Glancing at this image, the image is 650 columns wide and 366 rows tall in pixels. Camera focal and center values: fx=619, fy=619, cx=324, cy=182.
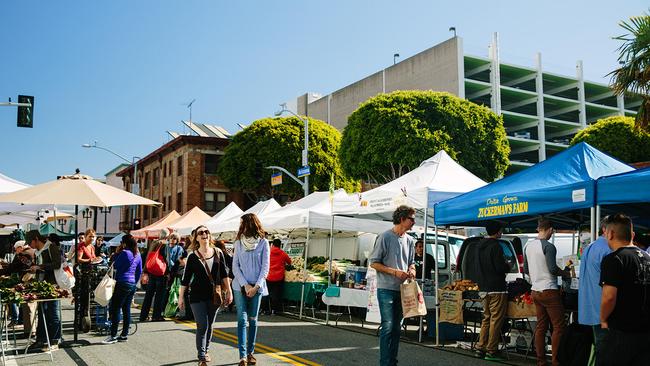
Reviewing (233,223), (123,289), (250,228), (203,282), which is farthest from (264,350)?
(233,223)

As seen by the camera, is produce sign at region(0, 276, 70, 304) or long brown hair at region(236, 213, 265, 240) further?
produce sign at region(0, 276, 70, 304)

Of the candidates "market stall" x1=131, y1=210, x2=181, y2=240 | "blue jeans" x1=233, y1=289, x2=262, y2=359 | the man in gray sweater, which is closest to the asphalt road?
"blue jeans" x1=233, y1=289, x2=262, y2=359

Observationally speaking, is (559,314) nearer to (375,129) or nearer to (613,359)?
(613,359)

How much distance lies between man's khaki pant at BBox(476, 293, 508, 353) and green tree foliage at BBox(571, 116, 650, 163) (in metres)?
38.3

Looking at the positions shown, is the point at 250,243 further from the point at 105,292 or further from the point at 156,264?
the point at 156,264

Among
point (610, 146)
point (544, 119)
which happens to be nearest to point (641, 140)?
point (610, 146)

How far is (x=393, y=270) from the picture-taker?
7332mm

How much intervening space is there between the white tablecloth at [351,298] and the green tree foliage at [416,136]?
2588 centimetres

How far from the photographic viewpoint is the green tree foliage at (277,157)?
154ft

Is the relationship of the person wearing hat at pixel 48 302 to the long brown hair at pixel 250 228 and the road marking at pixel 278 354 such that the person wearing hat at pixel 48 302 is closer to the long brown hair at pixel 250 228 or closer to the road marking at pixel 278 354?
the road marking at pixel 278 354

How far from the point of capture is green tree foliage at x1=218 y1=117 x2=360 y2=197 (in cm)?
4684

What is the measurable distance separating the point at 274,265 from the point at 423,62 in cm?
4781

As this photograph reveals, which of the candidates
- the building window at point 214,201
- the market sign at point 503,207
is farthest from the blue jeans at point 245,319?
the building window at point 214,201

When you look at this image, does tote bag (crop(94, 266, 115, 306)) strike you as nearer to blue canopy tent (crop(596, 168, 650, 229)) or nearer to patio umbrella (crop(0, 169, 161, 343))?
patio umbrella (crop(0, 169, 161, 343))
